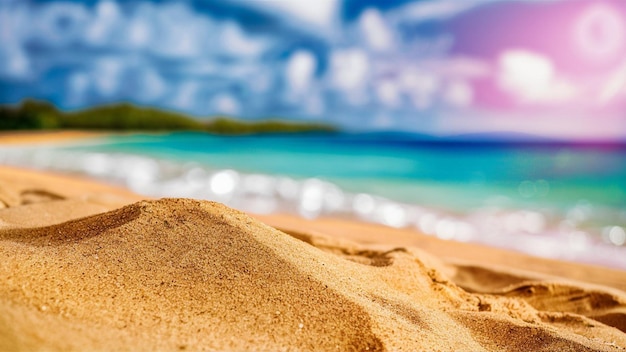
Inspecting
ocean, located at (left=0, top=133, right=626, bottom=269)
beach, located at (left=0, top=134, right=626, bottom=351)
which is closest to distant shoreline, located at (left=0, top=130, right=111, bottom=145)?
ocean, located at (left=0, top=133, right=626, bottom=269)

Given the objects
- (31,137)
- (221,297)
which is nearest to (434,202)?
(221,297)

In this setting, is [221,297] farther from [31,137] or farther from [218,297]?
[31,137]

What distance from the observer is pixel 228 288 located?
240 centimetres

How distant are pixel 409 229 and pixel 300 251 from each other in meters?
5.40

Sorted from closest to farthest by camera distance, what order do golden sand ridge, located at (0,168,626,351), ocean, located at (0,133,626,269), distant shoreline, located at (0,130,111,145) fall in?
1. golden sand ridge, located at (0,168,626,351)
2. ocean, located at (0,133,626,269)
3. distant shoreline, located at (0,130,111,145)

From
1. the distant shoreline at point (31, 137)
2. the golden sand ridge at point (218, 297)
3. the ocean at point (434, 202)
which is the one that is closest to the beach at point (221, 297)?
the golden sand ridge at point (218, 297)

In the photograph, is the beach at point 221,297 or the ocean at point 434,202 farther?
the ocean at point 434,202

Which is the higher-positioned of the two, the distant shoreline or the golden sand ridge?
the golden sand ridge

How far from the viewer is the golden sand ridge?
2.04 meters

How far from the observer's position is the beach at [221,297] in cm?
204

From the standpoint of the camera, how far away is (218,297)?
7.66ft

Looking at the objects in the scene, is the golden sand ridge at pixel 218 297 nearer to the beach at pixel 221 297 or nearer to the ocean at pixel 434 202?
the beach at pixel 221 297

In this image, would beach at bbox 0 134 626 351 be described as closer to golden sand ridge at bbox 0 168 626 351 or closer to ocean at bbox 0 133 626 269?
golden sand ridge at bbox 0 168 626 351

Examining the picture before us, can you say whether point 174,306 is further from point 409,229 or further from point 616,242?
point 616,242
